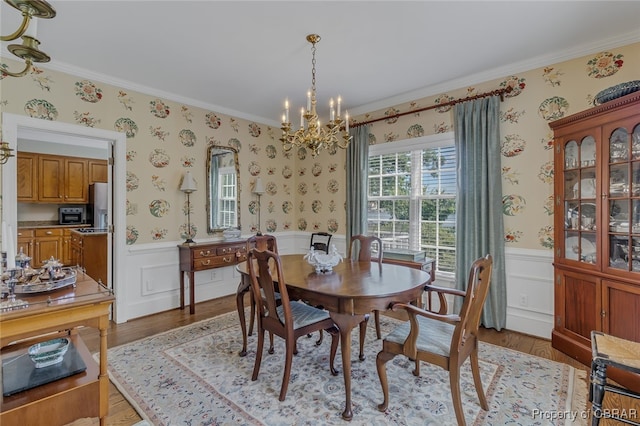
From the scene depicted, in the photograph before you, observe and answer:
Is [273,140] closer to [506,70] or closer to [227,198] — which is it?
[227,198]

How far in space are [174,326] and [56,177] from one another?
15.9ft

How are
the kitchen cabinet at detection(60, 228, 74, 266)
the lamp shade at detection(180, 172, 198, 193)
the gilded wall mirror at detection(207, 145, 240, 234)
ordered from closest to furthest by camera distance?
the lamp shade at detection(180, 172, 198, 193), the gilded wall mirror at detection(207, 145, 240, 234), the kitchen cabinet at detection(60, 228, 74, 266)

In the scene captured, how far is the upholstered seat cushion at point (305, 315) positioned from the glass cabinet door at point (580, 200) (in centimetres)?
216

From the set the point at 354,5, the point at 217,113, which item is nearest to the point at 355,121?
the point at 217,113

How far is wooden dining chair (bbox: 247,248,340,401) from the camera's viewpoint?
203 cm

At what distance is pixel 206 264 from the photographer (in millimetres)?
3820

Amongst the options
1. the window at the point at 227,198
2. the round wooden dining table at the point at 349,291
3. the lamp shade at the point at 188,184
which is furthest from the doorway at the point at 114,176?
the round wooden dining table at the point at 349,291

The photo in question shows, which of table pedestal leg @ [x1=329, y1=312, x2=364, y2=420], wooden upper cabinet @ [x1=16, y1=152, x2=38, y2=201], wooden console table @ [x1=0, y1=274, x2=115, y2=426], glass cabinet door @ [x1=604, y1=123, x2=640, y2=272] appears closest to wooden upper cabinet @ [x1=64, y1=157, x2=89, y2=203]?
wooden upper cabinet @ [x1=16, y1=152, x2=38, y2=201]

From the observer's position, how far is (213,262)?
388 centimetres

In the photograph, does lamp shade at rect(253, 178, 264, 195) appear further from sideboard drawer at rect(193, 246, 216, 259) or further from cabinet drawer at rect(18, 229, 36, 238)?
cabinet drawer at rect(18, 229, 36, 238)

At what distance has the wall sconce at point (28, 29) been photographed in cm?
103

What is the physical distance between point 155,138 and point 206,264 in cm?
163

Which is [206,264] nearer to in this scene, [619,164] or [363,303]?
[363,303]

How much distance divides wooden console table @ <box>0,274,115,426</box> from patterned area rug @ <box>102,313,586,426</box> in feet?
1.41
